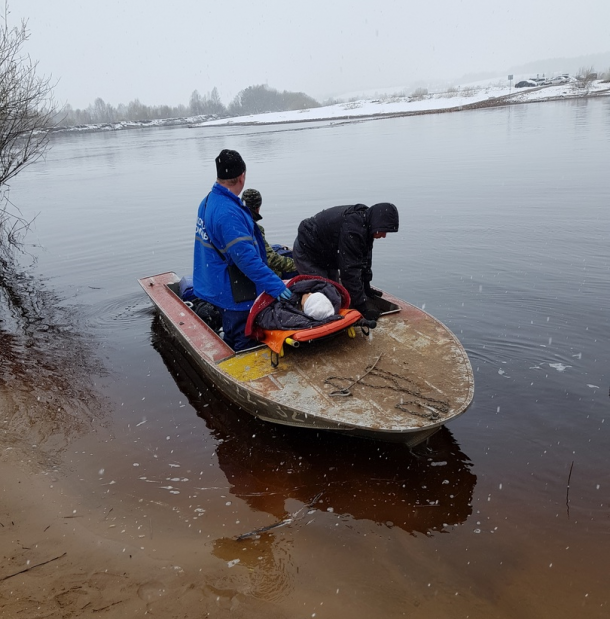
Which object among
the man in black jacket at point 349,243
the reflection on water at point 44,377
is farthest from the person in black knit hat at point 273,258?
the reflection on water at point 44,377

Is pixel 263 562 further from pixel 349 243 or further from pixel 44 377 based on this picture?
pixel 44 377

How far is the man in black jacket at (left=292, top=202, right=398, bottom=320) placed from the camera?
15.9ft

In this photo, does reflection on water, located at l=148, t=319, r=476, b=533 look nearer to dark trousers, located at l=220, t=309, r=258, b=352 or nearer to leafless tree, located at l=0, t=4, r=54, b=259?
dark trousers, located at l=220, t=309, r=258, b=352

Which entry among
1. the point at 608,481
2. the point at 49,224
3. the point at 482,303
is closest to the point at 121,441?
the point at 608,481

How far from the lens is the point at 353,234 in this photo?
496 centimetres

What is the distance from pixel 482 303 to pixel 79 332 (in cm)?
603

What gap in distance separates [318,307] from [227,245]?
3.36 feet

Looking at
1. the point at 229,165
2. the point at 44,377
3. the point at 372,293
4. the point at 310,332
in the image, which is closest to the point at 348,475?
the point at 310,332

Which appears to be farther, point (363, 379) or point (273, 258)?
point (273, 258)

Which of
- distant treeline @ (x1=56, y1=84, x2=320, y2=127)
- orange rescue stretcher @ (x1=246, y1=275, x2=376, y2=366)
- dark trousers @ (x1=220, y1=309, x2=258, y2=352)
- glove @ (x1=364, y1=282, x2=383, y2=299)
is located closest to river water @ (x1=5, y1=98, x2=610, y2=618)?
dark trousers @ (x1=220, y1=309, x2=258, y2=352)

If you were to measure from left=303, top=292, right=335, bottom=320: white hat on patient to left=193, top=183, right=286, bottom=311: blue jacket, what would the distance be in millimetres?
311

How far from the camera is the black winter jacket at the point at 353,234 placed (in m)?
4.79

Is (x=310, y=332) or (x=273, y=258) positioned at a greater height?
(x=273, y=258)

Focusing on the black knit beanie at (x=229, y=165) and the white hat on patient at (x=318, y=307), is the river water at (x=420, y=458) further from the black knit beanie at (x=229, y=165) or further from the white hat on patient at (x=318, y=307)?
the black knit beanie at (x=229, y=165)
